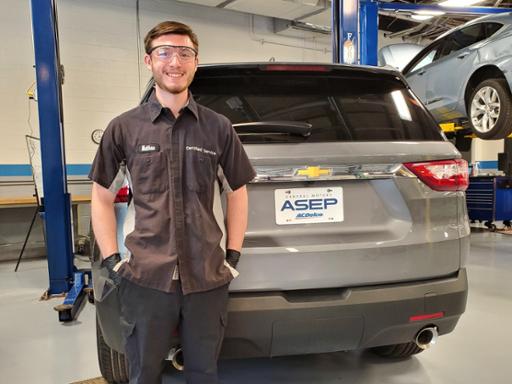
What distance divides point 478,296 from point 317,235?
2786 millimetres

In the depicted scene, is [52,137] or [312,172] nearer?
[312,172]

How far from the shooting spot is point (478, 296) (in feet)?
12.1

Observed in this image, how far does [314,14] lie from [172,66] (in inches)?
296

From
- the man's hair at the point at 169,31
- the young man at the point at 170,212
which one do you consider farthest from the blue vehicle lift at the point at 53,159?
the man's hair at the point at 169,31

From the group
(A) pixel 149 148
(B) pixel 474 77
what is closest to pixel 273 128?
(A) pixel 149 148

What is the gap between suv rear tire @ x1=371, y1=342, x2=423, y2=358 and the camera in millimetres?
2377

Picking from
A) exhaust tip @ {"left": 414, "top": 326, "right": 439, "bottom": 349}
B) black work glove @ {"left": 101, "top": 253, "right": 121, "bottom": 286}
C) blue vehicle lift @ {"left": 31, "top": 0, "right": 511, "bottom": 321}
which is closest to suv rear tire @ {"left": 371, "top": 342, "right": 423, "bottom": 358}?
exhaust tip @ {"left": 414, "top": 326, "right": 439, "bottom": 349}

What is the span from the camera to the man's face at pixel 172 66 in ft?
4.38

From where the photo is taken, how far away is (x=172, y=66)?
134 cm

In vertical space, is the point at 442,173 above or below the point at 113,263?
above

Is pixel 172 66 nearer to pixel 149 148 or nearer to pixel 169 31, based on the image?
pixel 169 31

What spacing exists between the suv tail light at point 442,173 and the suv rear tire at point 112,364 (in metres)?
1.51

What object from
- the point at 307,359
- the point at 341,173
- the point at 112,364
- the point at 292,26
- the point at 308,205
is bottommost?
the point at 307,359

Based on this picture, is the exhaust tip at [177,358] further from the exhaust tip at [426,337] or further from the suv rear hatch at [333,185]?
the exhaust tip at [426,337]
